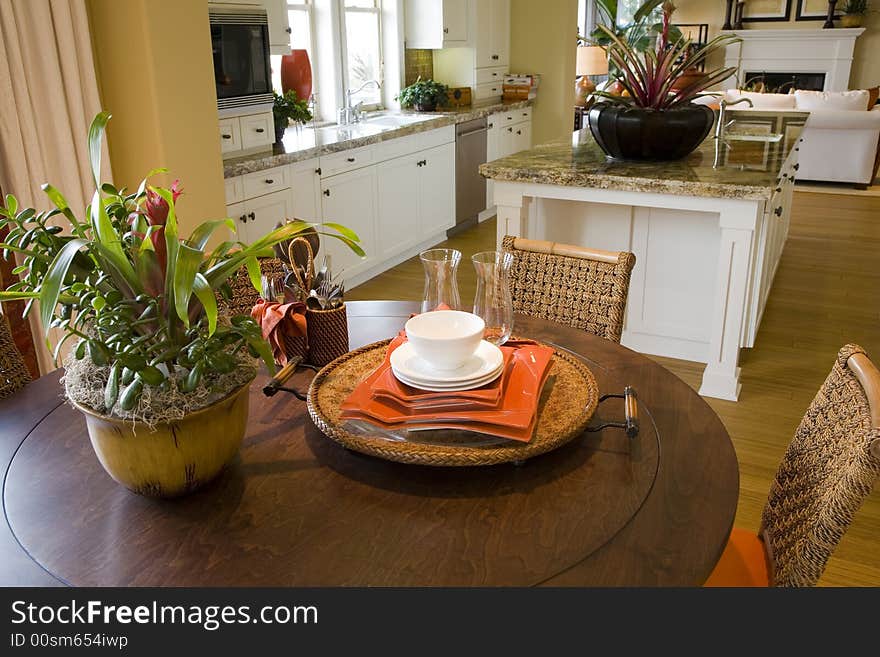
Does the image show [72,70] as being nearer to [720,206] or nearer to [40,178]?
[40,178]

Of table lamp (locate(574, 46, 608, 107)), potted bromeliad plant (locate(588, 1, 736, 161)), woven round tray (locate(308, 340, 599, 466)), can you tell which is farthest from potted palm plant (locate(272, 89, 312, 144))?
table lamp (locate(574, 46, 608, 107))

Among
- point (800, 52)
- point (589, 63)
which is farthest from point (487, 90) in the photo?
point (800, 52)

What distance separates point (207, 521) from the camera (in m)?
1.15

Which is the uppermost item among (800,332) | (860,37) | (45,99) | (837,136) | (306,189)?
(860,37)

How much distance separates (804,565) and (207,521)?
935 millimetres

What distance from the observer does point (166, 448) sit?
1.14 metres

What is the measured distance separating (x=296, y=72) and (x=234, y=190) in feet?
4.43

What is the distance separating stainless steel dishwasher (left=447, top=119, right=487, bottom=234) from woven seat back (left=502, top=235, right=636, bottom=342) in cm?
358

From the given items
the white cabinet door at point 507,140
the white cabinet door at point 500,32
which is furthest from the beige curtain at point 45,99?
the white cabinet door at point 500,32

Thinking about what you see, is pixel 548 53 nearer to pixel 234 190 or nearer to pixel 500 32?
pixel 500 32

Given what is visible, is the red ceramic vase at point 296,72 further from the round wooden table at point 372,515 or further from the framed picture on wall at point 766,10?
the framed picture on wall at point 766,10

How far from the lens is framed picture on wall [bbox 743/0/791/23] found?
37.3ft

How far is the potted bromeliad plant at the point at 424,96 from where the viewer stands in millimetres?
5566

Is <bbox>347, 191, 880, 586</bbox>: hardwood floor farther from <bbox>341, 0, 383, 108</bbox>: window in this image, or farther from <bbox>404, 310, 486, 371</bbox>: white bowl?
<bbox>404, 310, 486, 371</bbox>: white bowl
